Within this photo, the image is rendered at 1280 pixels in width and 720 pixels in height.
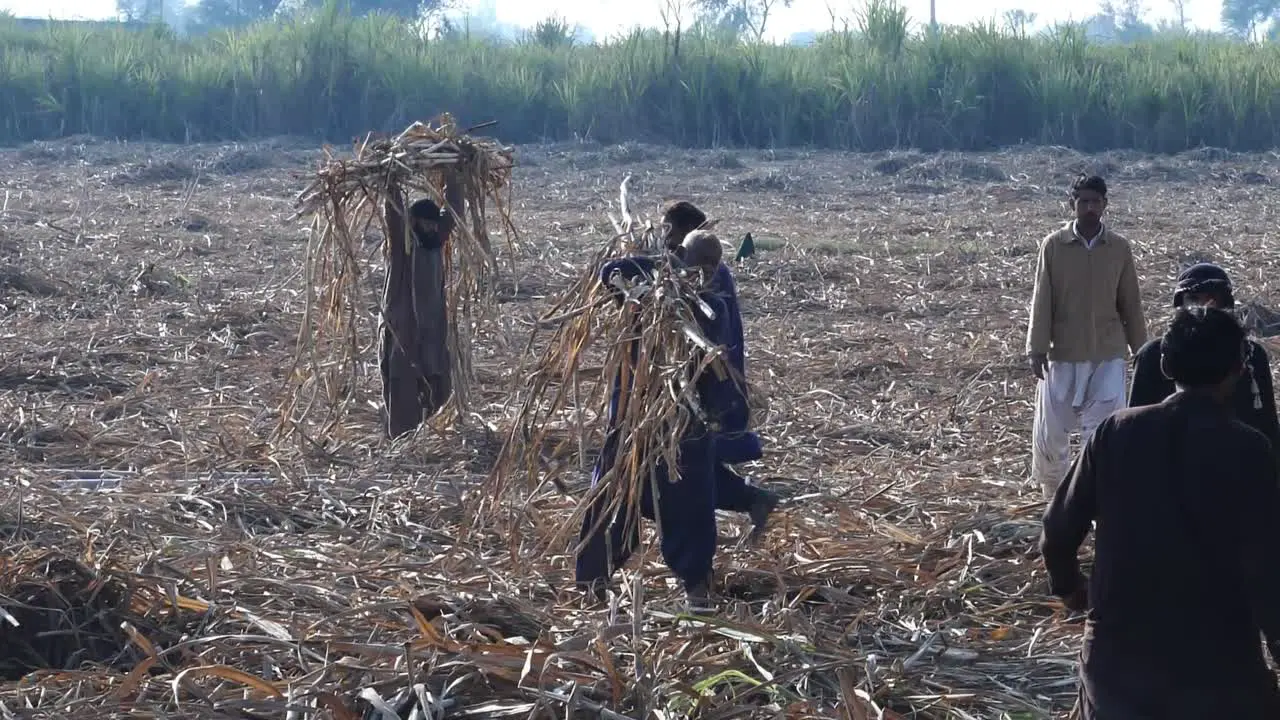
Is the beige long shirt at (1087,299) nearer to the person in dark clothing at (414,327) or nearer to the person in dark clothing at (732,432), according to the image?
the person in dark clothing at (732,432)

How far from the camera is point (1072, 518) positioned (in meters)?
2.92

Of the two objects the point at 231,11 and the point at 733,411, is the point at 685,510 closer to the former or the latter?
the point at 733,411

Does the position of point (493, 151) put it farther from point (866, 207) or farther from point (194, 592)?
point (866, 207)

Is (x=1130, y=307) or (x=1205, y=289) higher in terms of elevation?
(x=1205, y=289)

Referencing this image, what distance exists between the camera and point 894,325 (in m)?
9.86

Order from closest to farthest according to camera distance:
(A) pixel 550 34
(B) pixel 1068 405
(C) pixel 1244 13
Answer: (B) pixel 1068 405 → (A) pixel 550 34 → (C) pixel 1244 13

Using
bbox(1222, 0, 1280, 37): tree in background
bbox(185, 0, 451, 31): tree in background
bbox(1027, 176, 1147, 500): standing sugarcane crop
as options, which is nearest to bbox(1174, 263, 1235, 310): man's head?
bbox(1027, 176, 1147, 500): standing sugarcane crop

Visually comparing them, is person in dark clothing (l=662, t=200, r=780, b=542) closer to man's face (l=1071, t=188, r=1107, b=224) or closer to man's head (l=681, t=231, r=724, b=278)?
man's head (l=681, t=231, r=724, b=278)

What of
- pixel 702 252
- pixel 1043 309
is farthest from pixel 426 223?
pixel 1043 309

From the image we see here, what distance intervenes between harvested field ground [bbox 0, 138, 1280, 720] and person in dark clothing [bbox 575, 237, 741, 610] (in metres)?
0.12

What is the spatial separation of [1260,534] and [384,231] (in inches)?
183

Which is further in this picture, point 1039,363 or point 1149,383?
point 1039,363

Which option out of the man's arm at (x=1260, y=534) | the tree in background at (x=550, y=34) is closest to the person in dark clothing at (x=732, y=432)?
the man's arm at (x=1260, y=534)

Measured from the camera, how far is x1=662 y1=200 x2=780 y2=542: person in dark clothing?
15.2ft
